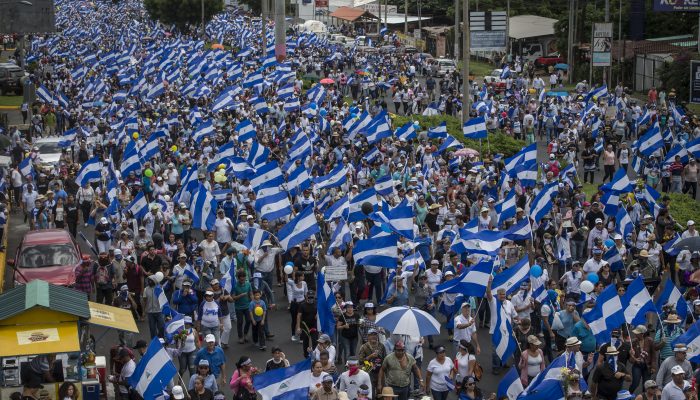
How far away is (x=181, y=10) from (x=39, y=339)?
7925 cm

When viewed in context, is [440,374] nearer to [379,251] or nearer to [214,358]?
[214,358]

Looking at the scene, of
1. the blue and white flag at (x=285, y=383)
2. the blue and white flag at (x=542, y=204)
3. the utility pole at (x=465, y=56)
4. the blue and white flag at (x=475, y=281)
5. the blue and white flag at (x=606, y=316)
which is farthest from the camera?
the utility pole at (x=465, y=56)

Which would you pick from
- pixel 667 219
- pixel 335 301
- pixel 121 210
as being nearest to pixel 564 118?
pixel 667 219

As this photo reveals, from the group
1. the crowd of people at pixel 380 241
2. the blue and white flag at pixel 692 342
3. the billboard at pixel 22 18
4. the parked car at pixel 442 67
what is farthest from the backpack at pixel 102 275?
the parked car at pixel 442 67

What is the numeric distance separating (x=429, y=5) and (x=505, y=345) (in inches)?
3174

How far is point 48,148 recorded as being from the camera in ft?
115

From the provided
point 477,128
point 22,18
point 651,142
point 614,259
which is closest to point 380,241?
point 614,259

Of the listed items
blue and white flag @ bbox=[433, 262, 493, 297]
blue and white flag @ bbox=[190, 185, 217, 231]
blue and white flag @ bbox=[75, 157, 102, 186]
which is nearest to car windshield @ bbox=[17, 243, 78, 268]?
blue and white flag @ bbox=[190, 185, 217, 231]

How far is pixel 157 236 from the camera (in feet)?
73.5

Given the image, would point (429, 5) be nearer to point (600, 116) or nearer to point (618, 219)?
point (600, 116)

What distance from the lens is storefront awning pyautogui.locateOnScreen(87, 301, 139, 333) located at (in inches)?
613

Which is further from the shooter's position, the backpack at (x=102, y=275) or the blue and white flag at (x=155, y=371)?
the backpack at (x=102, y=275)

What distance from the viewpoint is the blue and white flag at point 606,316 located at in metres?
16.1

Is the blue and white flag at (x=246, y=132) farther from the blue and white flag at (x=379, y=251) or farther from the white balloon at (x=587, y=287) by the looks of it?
the white balloon at (x=587, y=287)
